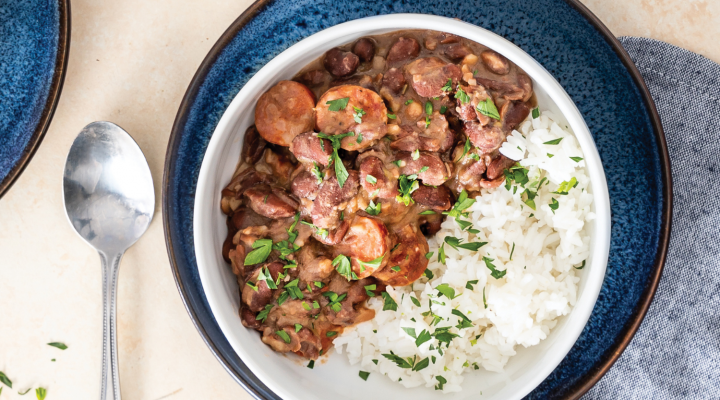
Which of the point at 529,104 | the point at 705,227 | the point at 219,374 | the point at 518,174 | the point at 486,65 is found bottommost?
the point at 219,374

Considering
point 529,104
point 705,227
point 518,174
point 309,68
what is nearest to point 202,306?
point 309,68

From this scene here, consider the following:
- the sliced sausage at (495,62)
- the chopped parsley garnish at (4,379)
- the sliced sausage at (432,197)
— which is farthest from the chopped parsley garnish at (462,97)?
the chopped parsley garnish at (4,379)

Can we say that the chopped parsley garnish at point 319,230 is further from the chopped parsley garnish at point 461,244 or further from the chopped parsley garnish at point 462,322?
the chopped parsley garnish at point 462,322

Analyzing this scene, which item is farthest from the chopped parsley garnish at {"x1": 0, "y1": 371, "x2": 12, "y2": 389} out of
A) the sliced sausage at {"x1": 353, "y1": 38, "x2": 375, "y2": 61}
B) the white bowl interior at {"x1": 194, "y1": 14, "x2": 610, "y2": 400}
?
the sliced sausage at {"x1": 353, "y1": 38, "x2": 375, "y2": 61}

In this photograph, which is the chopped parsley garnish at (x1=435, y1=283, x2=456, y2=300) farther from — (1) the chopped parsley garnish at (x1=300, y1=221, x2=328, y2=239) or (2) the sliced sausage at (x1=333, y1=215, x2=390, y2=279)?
(1) the chopped parsley garnish at (x1=300, y1=221, x2=328, y2=239)

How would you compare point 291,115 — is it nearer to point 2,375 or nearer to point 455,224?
point 455,224
